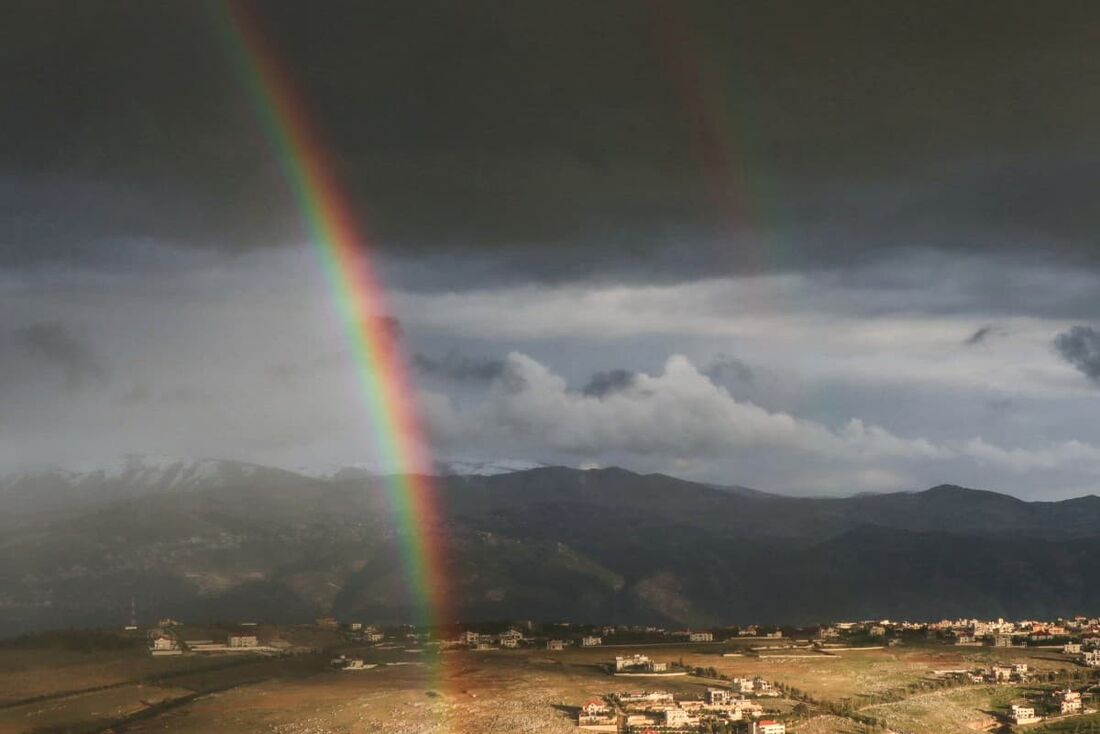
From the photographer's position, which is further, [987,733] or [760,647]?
[760,647]

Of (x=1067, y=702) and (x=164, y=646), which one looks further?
(x=164, y=646)

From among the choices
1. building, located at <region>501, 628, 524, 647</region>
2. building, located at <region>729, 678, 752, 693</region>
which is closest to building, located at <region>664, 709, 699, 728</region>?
building, located at <region>729, 678, 752, 693</region>

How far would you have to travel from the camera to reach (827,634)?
163 meters

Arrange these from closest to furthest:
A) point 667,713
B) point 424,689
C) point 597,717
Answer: point 667,713
point 597,717
point 424,689

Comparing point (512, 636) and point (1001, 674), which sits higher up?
point (512, 636)

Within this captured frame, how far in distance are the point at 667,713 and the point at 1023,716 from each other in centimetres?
2552

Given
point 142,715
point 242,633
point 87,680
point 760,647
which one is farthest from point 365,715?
point 242,633

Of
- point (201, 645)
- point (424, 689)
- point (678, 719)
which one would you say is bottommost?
point (678, 719)

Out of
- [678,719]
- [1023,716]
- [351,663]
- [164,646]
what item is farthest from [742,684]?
[164,646]

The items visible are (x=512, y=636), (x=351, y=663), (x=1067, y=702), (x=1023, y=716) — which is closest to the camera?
(x=1023, y=716)

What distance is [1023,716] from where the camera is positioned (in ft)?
325

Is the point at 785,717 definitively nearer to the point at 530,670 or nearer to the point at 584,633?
the point at 530,670

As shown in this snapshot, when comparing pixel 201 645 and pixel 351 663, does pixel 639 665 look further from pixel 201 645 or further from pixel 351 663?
pixel 201 645

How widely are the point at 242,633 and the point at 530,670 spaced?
185 feet
